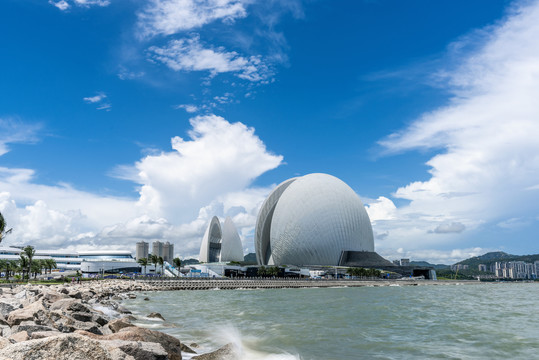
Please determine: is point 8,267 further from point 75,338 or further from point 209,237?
point 75,338

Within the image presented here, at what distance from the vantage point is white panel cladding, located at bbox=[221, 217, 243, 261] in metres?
111

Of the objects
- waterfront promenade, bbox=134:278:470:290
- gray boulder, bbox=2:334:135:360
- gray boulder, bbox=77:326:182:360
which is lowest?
waterfront promenade, bbox=134:278:470:290

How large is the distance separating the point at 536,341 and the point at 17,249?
142746mm

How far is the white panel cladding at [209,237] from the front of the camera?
110500mm

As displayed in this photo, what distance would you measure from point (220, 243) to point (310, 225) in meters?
36.3

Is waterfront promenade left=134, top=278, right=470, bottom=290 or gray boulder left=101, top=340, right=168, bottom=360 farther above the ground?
gray boulder left=101, top=340, right=168, bottom=360

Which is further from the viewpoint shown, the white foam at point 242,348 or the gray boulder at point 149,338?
the white foam at point 242,348

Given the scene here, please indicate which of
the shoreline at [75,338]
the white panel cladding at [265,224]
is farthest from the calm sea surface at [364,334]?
the white panel cladding at [265,224]

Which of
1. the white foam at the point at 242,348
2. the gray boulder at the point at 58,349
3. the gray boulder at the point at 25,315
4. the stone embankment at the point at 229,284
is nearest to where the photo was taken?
the gray boulder at the point at 58,349

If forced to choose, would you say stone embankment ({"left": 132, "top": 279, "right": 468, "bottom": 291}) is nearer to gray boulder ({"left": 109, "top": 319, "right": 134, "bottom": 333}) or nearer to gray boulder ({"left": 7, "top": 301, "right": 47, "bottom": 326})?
gray boulder ({"left": 109, "top": 319, "right": 134, "bottom": 333})

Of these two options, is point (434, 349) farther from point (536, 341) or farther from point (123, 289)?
point (123, 289)

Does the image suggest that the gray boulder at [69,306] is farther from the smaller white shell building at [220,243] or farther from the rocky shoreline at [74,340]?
the smaller white shell building at [220,243]

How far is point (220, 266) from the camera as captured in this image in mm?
82250

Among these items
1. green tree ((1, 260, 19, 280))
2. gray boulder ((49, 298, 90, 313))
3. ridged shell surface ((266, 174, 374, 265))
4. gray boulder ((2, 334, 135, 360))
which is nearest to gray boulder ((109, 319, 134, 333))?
gray boulder ((49, 298, 90, 313))
